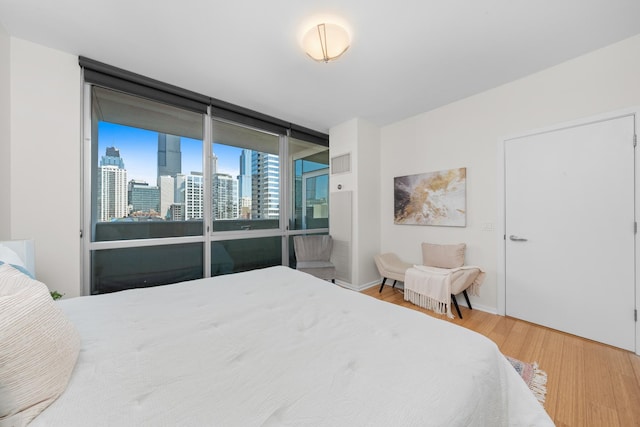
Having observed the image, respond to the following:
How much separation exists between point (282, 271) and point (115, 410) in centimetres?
152

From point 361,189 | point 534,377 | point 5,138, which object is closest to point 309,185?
point 361,189

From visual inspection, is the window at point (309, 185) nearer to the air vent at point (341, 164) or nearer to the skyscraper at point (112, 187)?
the air vent at point (341, 164)

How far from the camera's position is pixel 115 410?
2.24ft

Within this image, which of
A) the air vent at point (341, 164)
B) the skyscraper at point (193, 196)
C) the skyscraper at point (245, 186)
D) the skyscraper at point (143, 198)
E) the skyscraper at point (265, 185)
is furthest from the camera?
the air vent at point (341, 164)

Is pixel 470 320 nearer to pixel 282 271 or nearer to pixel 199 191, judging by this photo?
pixel 282 271

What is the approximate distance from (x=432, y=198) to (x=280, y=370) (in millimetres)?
3099

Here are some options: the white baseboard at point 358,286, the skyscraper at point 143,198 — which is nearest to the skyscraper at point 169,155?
the skyscraper at point 143,198

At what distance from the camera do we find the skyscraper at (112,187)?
251 cm

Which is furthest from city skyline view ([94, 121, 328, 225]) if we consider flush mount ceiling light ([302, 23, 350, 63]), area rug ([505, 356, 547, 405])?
area rug ([505, 356, 547, 405])

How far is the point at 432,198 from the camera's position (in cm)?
335

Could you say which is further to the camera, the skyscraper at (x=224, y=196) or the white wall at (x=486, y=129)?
the skyscraper at (x=224, y=196)

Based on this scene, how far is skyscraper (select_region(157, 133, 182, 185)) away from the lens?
9.32 feet

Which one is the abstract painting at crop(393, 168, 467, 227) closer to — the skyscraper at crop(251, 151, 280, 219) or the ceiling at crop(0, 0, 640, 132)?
the ceiling at crop(0, 0, 640, 132)

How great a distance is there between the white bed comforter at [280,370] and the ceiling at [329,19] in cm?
205
